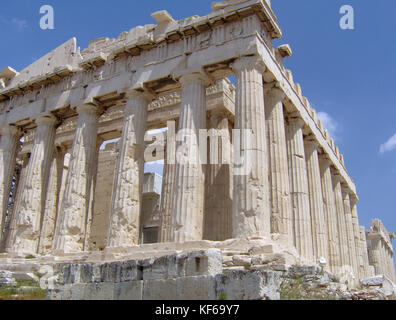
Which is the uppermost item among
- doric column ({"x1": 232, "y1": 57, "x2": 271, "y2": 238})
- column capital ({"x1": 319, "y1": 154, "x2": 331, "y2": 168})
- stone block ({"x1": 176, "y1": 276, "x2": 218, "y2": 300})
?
column capital ({"x1": 319, "y1": 154, "x2": 331, "y2": 168})

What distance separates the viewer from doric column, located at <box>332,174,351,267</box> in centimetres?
2423

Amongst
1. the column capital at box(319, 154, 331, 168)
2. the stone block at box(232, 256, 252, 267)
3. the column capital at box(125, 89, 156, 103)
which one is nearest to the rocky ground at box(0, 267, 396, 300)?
the stone block at box(232, 256, 252, 267)

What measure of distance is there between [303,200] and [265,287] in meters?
12.8

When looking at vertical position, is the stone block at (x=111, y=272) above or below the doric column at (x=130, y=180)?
below

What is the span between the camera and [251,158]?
14.6m

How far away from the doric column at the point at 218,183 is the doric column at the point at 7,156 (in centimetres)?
1034

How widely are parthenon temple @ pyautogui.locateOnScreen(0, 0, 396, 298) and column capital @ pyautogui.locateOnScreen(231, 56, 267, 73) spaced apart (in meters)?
0.04

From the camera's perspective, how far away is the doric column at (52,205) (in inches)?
814

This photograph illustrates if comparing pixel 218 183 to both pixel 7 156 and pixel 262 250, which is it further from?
pixel 7 156

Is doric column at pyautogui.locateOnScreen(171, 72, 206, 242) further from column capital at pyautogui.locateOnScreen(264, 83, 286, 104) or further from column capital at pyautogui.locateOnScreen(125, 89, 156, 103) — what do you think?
column capital at pyautogui.locateOnScreen(264, 83, 286, 104)

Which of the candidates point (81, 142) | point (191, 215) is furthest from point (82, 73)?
point (191, 215)

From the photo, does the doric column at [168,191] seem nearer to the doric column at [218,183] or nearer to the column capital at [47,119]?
the doric column at [218,183]

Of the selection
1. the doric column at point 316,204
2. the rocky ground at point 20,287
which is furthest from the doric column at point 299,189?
the rocky ground at point 20,287
